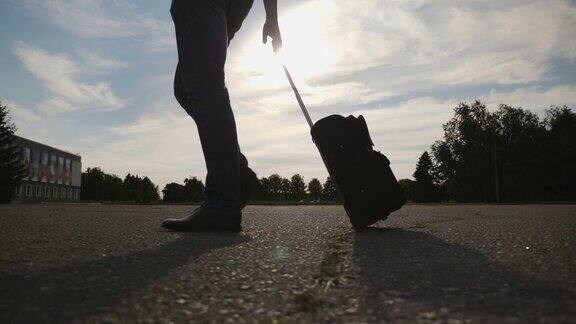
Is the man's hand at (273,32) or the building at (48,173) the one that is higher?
the building at (48,173)

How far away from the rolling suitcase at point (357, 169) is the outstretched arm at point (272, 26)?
0.70 meters

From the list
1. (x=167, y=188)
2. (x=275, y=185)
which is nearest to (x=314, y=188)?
(x=275, y=185)

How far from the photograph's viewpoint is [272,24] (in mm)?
3146

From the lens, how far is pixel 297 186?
369 ft

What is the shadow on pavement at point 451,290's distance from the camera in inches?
30.6

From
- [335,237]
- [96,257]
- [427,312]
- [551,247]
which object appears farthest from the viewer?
[335,237]

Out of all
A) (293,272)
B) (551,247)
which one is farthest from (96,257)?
(551,247)

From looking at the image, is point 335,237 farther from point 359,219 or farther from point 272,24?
point 272,24

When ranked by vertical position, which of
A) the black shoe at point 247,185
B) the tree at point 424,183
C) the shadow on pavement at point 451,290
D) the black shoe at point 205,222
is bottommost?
the shadow on pavement at point 451,290

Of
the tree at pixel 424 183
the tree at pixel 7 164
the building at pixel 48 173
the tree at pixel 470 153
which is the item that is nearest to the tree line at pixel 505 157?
the tree at pixel 470 153

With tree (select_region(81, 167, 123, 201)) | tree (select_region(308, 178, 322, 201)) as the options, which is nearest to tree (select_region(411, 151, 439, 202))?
tree (select_region(308, 178, 322, 201))

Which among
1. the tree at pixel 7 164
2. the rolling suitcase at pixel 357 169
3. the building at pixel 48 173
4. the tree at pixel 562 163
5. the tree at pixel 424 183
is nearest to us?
the rolling suitcase at pixel 357 169

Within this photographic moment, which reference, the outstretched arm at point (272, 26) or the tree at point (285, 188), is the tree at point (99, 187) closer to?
the tree at point (285, 188)

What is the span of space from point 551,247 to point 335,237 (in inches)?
34.8
